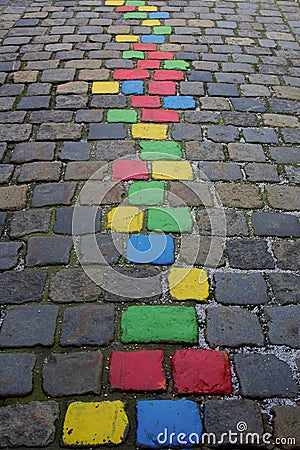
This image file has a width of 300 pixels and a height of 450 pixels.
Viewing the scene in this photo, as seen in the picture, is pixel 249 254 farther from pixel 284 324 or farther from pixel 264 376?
pixel 264 376

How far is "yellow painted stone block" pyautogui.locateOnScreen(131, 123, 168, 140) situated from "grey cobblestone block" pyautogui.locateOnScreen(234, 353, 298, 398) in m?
1.67

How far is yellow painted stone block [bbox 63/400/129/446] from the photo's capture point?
1613 millimetres

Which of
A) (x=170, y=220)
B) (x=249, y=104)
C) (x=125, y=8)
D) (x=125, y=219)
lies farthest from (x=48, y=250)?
(x=125, y=8)

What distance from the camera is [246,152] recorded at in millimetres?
3000

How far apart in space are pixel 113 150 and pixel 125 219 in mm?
666

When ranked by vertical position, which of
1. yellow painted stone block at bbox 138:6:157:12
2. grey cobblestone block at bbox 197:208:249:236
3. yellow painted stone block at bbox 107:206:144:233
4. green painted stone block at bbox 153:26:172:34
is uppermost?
yellow painted stone block at bbox 138:6:157:12

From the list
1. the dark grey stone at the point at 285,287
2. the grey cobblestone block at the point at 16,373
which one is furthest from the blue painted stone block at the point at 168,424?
the dark grey stone at the point at 285,287

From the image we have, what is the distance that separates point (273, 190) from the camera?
271cm

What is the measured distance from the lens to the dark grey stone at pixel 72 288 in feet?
6.88

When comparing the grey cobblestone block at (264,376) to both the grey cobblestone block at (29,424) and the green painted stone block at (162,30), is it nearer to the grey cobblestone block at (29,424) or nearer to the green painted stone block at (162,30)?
the grey cobblestone block at (29,424)

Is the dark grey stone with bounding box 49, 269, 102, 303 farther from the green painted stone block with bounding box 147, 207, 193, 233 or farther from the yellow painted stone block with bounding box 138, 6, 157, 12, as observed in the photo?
the yellow painted stone block with bounding box 138, 6, 157, 12

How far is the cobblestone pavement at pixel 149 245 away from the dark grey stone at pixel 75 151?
0.01 m

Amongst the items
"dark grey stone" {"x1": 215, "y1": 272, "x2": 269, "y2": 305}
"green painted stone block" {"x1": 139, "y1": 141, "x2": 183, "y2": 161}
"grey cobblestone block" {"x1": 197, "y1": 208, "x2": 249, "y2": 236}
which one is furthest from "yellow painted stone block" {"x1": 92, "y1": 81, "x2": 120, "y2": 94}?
"dark grey stone" {"x1": 215, "y1": 272, "x2": 269, "y2": 305}

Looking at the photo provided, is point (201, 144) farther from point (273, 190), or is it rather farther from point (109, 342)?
point (109, 342)
